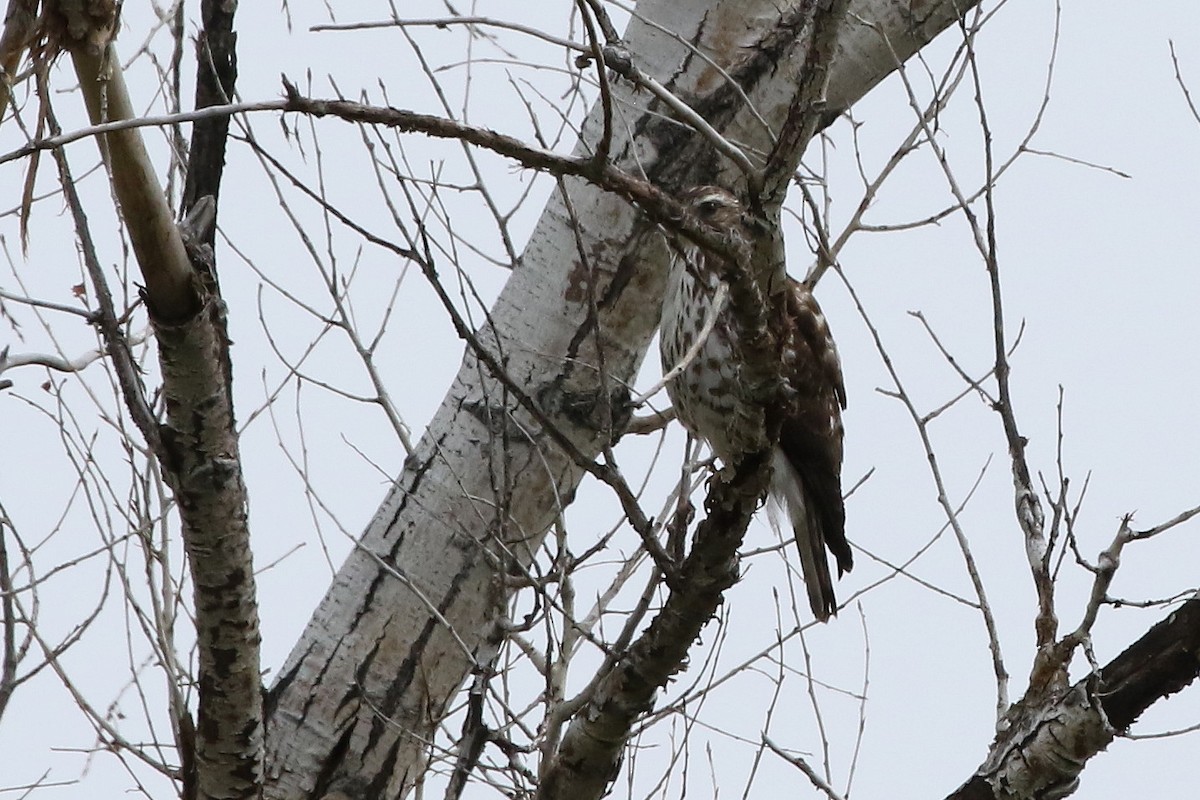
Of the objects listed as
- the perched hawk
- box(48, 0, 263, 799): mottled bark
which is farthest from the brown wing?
box(48, 0, 263, 799): mottled bark

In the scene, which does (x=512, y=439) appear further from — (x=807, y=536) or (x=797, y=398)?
(x=807, y=536)

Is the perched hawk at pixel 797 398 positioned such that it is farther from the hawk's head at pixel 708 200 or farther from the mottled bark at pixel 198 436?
the mottled bark at pixel 198 436

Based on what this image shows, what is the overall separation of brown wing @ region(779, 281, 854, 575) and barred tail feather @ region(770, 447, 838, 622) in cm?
2

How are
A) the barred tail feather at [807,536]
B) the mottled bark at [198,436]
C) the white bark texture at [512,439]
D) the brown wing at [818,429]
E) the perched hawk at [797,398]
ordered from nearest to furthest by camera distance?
1. the mottled bark at [198,436]
2. the white bark texture at [512,439]
3. the perched hawk at [797,398]
4. the brown wing at [818,429]
5. the barred tail feather at [807,536]

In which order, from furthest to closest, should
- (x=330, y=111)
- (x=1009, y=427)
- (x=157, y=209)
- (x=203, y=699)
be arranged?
(x=1009, y=427) → (x=203, y=699) → (x=157, y=209) → (x=330, y=111)

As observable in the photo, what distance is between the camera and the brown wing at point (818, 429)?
12.3 ft

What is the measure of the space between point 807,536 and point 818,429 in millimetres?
325

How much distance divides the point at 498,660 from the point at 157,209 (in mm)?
1528

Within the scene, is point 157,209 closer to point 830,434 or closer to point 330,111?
point 330,111

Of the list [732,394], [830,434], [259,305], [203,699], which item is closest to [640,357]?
[732,394]

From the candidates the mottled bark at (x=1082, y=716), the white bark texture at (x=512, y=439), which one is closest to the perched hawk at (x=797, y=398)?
the white bark texture at (x=512, y=439)

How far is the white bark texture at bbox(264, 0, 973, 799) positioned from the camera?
3197 mm

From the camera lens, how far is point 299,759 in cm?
313

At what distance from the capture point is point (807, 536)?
3.95 meters
